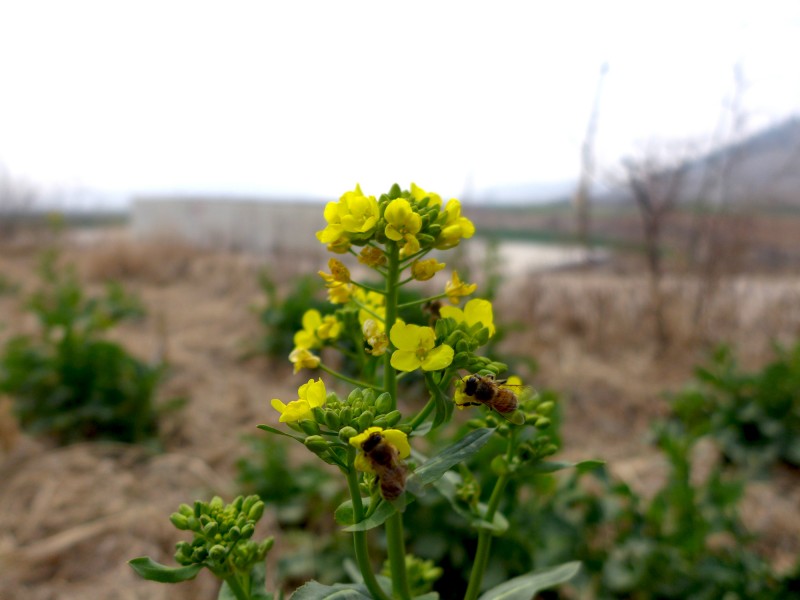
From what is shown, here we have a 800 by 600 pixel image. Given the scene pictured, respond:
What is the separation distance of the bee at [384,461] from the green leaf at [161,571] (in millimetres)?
329

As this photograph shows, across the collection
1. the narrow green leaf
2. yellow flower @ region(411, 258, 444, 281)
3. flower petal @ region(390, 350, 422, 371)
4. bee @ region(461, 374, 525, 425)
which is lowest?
the narrow green leaf

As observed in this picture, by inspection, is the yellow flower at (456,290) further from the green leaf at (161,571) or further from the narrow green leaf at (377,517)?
the green leaf at (161,571)

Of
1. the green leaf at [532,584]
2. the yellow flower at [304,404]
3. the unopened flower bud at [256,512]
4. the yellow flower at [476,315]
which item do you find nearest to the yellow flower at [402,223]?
the yellow flower at [476,315]

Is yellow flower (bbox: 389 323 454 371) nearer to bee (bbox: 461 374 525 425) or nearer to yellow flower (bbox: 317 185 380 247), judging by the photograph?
bee (bbox: 461 374 525 425)

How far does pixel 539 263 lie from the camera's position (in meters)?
6.90

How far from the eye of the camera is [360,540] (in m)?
0.70

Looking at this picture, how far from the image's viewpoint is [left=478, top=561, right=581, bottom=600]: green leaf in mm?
874

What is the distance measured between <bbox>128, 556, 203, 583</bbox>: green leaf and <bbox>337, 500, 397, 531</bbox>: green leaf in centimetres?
26

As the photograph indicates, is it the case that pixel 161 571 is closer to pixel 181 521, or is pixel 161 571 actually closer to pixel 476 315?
pixel 181 521

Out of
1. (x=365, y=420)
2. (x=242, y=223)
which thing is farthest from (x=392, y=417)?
(x=242, y=223)

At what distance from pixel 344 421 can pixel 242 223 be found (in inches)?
476

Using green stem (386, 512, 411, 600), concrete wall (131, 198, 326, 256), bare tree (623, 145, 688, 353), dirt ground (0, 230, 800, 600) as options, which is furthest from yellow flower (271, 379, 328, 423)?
concrete wall (131, 198, 326, 256)

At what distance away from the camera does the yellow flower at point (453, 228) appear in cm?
82

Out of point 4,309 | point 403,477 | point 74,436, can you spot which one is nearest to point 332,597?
point 403,477
